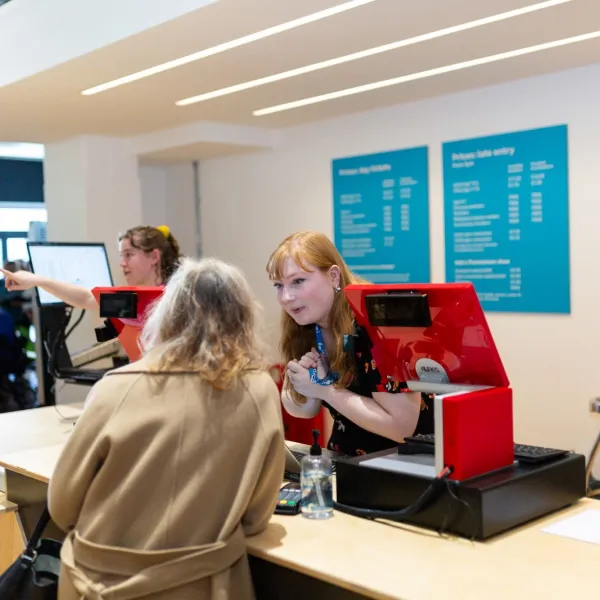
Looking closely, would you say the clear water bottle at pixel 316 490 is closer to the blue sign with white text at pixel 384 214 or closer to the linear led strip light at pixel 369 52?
the linear led strip light at pixel 369 52

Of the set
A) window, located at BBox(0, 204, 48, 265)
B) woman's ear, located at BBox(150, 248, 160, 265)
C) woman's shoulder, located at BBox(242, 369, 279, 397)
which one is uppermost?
window, located at BBox(0, 204, 48, 265)

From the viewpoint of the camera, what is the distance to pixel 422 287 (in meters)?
1.81

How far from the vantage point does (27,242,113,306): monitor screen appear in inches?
165

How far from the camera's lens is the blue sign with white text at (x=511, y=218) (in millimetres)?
3848

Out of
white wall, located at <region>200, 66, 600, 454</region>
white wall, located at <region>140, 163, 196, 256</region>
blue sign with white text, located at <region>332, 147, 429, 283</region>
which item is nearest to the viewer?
Result: white wall, located at <region>200, 66, 600, 454</region>

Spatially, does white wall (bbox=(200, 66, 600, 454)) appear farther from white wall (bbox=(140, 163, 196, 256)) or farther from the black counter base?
the black counter base

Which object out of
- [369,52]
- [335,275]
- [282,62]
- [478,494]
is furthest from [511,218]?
[478,494]

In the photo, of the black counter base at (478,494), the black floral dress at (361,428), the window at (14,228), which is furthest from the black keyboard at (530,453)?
the window at (14,228)

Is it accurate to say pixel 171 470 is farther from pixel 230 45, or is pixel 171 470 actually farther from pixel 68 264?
pixel 68 264

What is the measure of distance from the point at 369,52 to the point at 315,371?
166cm

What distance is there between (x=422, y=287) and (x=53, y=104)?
10.0 ft

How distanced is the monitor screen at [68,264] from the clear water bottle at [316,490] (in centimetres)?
259

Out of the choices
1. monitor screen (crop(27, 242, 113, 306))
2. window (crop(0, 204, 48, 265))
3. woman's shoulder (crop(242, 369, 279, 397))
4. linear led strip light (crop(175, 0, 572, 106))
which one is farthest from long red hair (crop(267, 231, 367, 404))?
window (crop(0, 204, 48, 265))

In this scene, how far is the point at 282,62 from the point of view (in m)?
3.46
